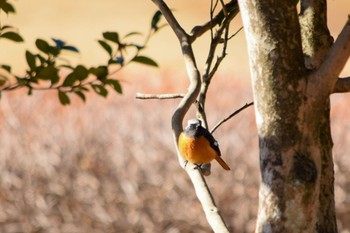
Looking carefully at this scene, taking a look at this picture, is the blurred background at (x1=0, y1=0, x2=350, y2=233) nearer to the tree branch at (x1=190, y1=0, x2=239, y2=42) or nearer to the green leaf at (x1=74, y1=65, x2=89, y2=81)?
the green leaf at (x1=74, y1=65, x2=89, y2=81)

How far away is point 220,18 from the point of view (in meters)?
1.70

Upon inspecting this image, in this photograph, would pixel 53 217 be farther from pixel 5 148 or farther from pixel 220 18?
pixel 220 18

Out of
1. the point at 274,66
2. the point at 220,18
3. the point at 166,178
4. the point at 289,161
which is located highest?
the point at 166,178

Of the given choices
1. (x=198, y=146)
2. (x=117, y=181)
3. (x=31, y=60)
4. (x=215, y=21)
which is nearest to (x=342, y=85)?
(x=215, y=21)

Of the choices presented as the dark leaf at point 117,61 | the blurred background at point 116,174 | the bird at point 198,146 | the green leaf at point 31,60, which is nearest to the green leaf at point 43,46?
the green leaf at point 31,60

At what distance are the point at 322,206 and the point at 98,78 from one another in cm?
69

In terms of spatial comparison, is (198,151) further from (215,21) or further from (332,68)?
(332,68)

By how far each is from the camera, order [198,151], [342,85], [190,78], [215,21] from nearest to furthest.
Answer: [342,85]
[190,78]
[215,21]
[198,151]

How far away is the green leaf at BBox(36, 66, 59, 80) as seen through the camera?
185 centimetres

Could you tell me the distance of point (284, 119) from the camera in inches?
46.1

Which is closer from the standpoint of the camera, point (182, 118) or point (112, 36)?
point (182, 118)

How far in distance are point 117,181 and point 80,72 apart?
2.09 m

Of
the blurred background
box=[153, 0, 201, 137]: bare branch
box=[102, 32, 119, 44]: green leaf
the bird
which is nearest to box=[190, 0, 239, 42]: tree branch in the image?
box=[153, 0, 201, 137]: bare branch

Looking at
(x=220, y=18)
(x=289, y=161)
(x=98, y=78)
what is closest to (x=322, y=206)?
(x=289, y=161)
